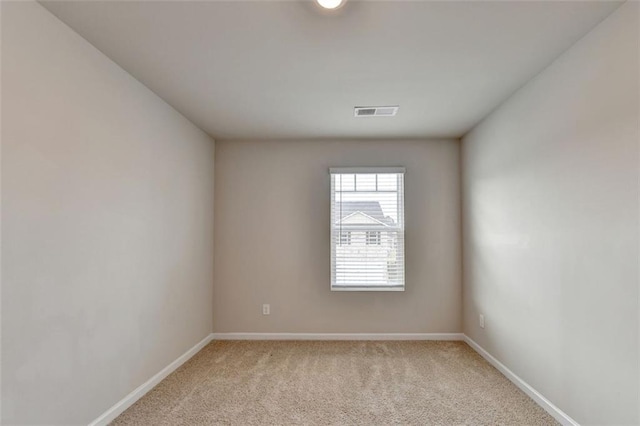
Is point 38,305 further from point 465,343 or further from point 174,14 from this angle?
point 465,343

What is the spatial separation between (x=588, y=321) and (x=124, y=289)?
314 centimetres

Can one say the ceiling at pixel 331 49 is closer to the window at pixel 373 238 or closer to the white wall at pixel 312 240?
the white wall at pixel 312 240

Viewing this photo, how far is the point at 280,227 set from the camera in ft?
14.5

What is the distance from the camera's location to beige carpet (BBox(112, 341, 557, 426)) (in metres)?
2.49

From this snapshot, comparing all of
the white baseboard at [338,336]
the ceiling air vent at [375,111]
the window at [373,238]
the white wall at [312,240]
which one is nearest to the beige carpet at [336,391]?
the white baseboard at [338,336]

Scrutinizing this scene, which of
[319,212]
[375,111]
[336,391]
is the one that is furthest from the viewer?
[319,212]

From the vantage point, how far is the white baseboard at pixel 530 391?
236cm

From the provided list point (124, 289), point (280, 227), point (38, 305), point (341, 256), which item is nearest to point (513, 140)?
point (341, 256)

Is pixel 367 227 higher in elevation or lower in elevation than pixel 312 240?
higher

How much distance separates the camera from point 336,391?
2893 millimetres

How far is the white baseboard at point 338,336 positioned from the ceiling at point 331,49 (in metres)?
2.62

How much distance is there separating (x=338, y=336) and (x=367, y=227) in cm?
139

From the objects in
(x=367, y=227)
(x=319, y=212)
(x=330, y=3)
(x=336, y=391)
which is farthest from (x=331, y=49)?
(x=336, y=391)

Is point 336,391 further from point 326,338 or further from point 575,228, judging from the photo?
point 575,228
